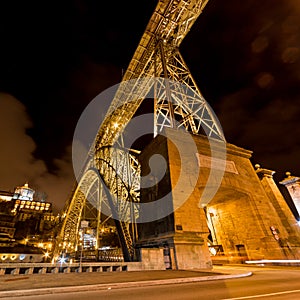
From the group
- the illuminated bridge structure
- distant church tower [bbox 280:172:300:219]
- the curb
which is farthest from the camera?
distant church tower [bbox 280:172:300:219]

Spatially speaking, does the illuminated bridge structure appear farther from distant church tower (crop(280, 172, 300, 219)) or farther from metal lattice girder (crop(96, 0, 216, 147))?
distant church tower (crop(280, 172, 300, 219))

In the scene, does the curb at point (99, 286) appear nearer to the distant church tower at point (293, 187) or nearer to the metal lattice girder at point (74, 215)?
the distant church tower at point (293, 187)

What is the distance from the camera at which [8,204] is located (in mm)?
87375

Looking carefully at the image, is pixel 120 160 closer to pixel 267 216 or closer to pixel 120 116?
pixel 120 116

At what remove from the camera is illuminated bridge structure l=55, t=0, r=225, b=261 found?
14.5m

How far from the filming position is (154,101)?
15.5 metres

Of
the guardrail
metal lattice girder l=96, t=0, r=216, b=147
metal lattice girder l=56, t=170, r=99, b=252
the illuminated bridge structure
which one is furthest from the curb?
metal lattice girder l=56, t=170, r=99, b=252

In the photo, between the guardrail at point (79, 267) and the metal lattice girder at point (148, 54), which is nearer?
the guardrail at point (79, 267)

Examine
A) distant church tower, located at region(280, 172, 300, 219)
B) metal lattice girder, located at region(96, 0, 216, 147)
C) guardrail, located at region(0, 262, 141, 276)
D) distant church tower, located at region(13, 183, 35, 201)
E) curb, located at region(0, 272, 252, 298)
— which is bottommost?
curb, located at region(0, 272, 252, 298)

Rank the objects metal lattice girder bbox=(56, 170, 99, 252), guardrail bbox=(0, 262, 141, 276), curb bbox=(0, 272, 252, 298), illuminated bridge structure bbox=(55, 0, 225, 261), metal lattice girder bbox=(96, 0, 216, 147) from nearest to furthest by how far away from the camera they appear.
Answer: curb bbox=(0, 272, 252, 298)
guardrail bbox=(0, 262, 141, 276)
illuminated bridge structure bbox=(55, 0, 225, 261)
metal lattice girder bbox=(96, 0, 216, 147)
metal lattice girder bbox=(56, 170, 99, 252)

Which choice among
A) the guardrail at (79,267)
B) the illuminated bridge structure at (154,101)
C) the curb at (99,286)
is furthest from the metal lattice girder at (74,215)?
the curb at (99,286)

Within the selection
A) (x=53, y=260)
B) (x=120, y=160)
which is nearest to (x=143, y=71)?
(x=120, y=160)

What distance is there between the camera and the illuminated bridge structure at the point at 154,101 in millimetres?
14548

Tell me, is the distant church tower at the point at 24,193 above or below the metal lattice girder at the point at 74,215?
above
